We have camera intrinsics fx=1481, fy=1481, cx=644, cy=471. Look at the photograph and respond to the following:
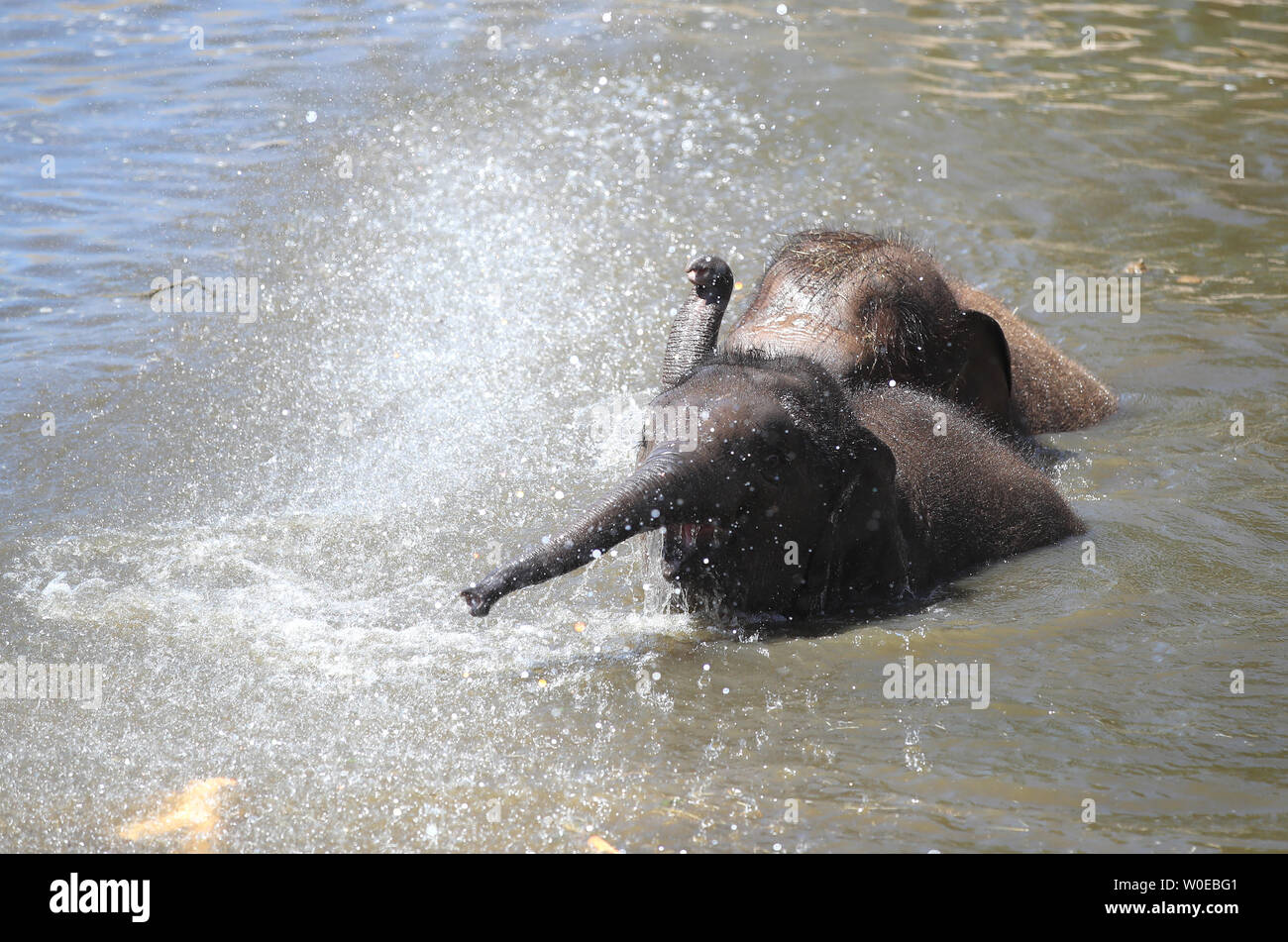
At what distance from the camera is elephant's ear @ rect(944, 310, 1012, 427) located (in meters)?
7.36

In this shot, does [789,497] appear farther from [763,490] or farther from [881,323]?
[881,323]

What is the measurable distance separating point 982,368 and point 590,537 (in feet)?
Result: 11.1

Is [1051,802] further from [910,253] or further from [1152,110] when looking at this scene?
[1152,110]

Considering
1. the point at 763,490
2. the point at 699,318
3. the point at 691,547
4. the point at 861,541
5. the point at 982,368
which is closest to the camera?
the point at 763,490

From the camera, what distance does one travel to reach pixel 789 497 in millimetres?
5527

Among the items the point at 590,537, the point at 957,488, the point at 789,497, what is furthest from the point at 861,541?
the point at 590,537

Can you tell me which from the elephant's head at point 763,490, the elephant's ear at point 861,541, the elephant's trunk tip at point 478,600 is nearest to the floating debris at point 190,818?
the elephant's trunk tip at point 478,600

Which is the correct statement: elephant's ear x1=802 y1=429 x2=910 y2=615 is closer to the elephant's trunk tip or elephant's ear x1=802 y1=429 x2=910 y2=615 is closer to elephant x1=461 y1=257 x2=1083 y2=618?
elephant x1=461 y1=257 x2=1083 y2=618

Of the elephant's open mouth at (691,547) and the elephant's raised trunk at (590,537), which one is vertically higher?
the elephant's raised trunk at (590,537)

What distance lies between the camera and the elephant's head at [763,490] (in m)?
5.21

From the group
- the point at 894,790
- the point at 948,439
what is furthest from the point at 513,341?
the point at 894,790

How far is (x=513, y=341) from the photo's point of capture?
29.5 ft

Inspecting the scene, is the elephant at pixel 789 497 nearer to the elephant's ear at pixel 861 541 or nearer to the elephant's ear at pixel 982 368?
the elephant's ear at pixel 861 541

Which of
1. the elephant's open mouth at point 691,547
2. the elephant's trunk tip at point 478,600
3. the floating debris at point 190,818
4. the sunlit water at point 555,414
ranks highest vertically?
the elephant's trunk tip at point 478,600
